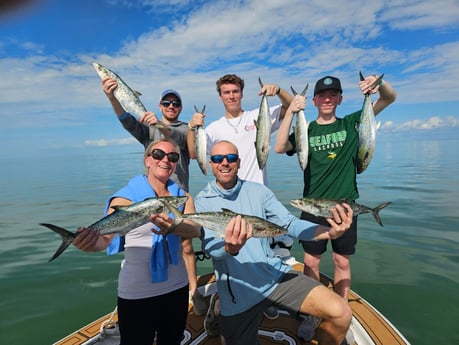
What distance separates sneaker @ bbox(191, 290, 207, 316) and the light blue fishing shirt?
1.61 meters

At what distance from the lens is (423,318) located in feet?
16.9

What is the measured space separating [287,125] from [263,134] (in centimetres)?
38

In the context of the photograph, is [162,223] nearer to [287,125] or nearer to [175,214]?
[175,214]

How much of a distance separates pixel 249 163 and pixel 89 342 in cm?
330

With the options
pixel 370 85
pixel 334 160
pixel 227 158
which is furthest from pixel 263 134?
pixel 370 85

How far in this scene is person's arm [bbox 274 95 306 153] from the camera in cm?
386

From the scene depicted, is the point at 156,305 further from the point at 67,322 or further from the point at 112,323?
the point at 67,322

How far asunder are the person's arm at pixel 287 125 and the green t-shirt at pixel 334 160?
14.3 inches

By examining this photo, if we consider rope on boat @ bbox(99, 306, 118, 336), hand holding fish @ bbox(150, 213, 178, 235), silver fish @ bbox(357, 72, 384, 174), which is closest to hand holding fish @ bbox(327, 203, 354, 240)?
silver fish @ bbox(357, 72, 384, 174)

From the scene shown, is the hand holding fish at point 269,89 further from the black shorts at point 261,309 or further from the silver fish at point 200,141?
the black shorts at point 261,309

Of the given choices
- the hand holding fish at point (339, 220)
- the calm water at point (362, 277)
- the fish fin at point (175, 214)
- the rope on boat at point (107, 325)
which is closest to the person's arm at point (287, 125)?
the hand holding fish at point (339, 220)

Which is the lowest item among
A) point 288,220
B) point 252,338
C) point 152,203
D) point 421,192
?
point 421,192

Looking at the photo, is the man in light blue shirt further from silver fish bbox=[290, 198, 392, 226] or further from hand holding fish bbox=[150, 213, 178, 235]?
hand holding fish bbox=[150, 213, 178, 235]

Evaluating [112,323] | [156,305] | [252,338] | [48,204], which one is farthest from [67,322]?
[48,204]
